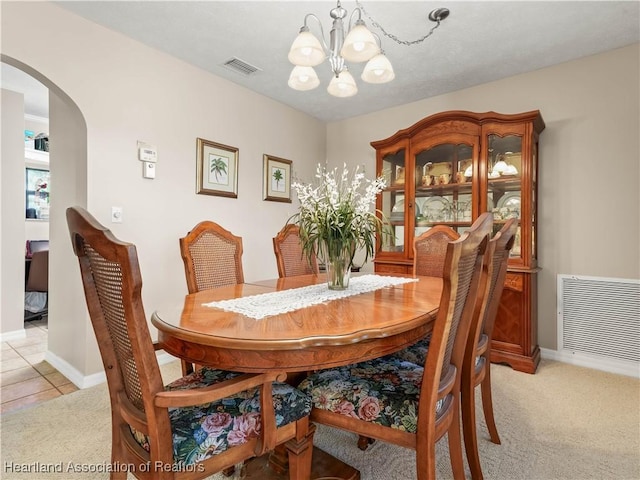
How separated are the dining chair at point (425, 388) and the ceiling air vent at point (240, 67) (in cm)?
248

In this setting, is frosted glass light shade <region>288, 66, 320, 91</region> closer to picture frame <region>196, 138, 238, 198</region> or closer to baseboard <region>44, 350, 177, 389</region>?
picture frame <region>196, 138, 238, 198</region>

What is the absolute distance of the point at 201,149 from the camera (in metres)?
3.01

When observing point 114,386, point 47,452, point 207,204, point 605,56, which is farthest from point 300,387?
point 605,56

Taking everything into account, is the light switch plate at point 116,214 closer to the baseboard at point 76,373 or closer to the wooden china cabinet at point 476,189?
the baseboard at point 76,373

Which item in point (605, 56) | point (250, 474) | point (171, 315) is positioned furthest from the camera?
point (605, 56)

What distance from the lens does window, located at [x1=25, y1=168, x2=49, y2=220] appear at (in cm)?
456

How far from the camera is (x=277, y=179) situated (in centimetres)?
376

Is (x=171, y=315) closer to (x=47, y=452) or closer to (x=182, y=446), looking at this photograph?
(x=182, y=446)

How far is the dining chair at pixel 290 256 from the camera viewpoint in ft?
8.16

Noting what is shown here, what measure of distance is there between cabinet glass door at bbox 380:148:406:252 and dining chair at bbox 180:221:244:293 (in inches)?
67.9

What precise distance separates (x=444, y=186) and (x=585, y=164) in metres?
1.08

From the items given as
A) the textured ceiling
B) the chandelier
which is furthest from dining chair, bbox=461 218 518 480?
the textured ceiling

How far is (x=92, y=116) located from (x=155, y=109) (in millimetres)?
480

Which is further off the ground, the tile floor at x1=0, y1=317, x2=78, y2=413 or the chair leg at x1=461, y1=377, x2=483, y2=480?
the chair leg at x1=461, y1=377, x2=483, y2=480
